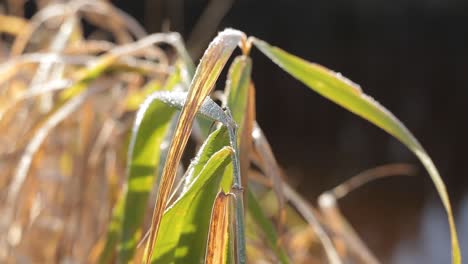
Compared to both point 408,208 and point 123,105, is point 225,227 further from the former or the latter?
point 408,208

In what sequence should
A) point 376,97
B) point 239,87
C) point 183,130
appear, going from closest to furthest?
point 183,130 < point 239,87 < point 376,97

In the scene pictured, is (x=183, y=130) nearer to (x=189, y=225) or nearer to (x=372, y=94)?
(x=189, y=225)

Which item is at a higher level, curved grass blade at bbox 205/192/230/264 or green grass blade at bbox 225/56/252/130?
green grass blade at bbox 225/56/252/130

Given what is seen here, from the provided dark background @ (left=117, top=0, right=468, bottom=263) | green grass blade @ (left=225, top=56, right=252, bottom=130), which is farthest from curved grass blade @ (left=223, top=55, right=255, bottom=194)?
dark background @ (left=117, top=0, right=468, bottom=263)

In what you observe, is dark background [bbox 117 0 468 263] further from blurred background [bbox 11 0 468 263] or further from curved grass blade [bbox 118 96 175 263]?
curved grass blade [bbox 118 96 175 263]

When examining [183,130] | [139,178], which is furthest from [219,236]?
[139,178]

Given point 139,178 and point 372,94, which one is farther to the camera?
point 372,94

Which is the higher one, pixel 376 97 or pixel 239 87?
pixel 376 97
